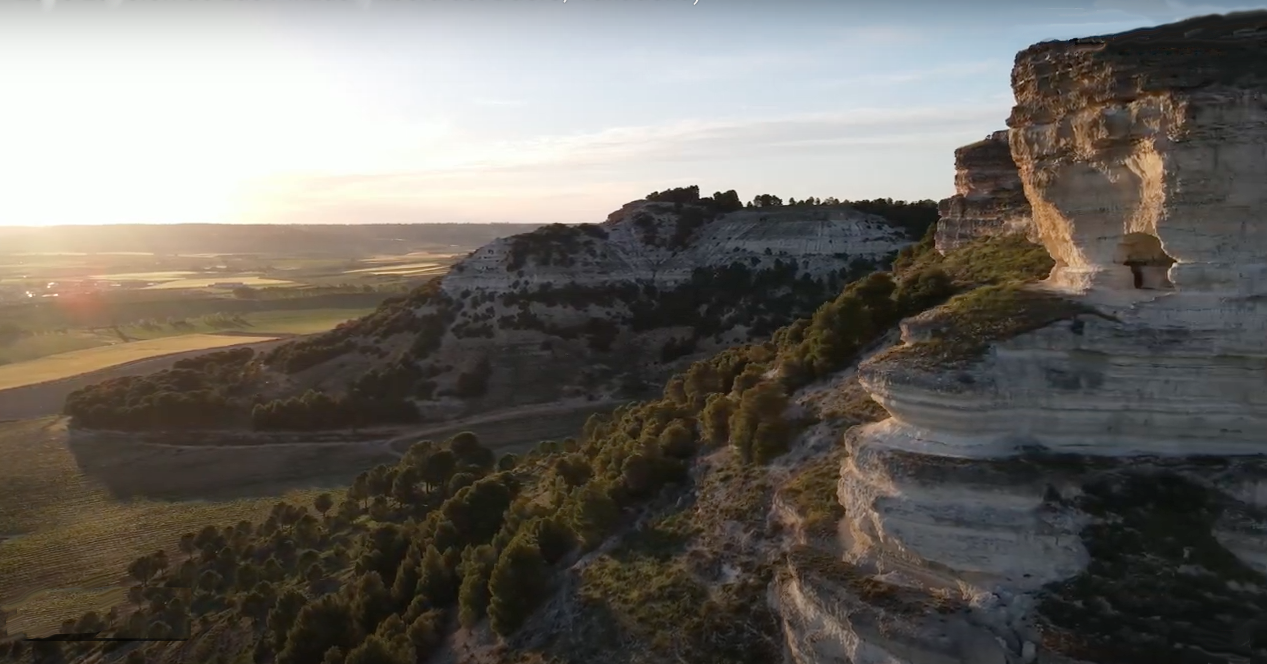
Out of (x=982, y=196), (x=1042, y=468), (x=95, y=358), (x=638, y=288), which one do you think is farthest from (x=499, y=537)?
(x=95, y=358)

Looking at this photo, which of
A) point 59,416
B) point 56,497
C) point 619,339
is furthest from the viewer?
point 619,339

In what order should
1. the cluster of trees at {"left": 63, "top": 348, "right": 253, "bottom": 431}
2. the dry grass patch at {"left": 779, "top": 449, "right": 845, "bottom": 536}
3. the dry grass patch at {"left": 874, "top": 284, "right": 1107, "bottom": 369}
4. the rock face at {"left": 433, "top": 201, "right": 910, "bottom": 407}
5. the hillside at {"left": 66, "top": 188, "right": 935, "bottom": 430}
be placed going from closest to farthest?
1. the dry grass patch at {"left": 874, "top": 284, "right": 1107, "bottom": 369}
2. the dry grass patch at {"left": 779, "top": 449, "right": 845, "bottom": 536}
3. the cluster of trees at {"left": 63, "top": 348, "right": 253, "bottom": 431}
4. the hillside at {"left": 66, "top": 188, "right": 935, "bottom": 430}
5. the rock face at {"left": 433, "top": 201, "right": 910, "bottom": 407}

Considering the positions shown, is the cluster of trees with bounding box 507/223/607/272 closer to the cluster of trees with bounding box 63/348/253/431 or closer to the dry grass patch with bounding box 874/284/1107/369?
the cluster of trees with bounding box 63/348/253/431

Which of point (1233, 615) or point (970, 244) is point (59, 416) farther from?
point (1233, 615)

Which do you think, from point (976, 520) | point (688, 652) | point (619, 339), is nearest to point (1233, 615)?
point (976, 520)

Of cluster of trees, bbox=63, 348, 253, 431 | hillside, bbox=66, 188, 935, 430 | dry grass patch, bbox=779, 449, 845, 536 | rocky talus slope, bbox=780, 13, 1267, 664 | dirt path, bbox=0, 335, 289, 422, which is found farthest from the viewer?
dirt path, bbox=0, 335, 289, 422

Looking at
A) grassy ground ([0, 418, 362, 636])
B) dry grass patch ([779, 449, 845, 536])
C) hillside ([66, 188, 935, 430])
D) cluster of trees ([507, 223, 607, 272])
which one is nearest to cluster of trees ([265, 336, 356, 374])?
hillside ([66, 188, 935, 430])

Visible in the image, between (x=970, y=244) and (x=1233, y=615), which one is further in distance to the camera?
(x=970, y=244)

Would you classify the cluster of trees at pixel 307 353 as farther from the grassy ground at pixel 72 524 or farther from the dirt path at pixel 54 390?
the grassy ground at pixel 72 524
